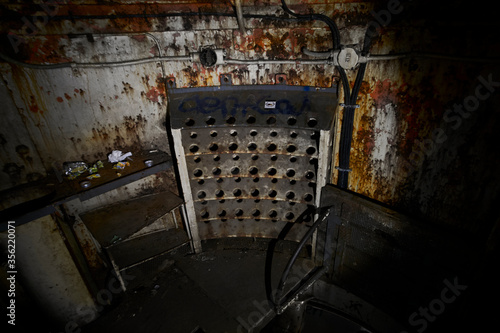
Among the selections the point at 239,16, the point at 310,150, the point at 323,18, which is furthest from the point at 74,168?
the point at 323,18

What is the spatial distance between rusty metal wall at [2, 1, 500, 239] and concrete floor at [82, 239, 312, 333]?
1.67 meters

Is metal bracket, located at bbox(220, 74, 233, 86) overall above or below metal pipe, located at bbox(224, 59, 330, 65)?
below

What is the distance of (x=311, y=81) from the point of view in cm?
310

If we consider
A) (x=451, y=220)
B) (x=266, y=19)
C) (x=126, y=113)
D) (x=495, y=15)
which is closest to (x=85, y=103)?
(x=126, y=113)

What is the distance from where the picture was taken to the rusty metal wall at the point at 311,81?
258cm

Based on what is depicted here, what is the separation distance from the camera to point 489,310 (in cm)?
262

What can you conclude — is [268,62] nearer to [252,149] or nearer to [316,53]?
[316,53]

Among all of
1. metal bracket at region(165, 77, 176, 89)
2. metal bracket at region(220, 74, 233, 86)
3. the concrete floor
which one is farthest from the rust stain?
the concrete floor

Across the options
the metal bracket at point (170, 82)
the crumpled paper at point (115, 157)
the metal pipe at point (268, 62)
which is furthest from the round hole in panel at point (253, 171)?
the crumpled paper at point (115, 157)

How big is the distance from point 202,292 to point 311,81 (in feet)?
9.16

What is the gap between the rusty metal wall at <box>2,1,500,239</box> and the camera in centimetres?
258

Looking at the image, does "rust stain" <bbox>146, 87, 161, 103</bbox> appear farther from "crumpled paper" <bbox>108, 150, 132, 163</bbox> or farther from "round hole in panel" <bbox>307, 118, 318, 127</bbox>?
"round hole in panel" <bbox>307, 118, 318, 127</bbox>

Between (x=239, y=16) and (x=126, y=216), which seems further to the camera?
(x=126, y=216)

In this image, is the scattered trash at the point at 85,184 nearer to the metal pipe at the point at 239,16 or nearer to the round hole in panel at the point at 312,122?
the metal pipe at the point at 239,16
